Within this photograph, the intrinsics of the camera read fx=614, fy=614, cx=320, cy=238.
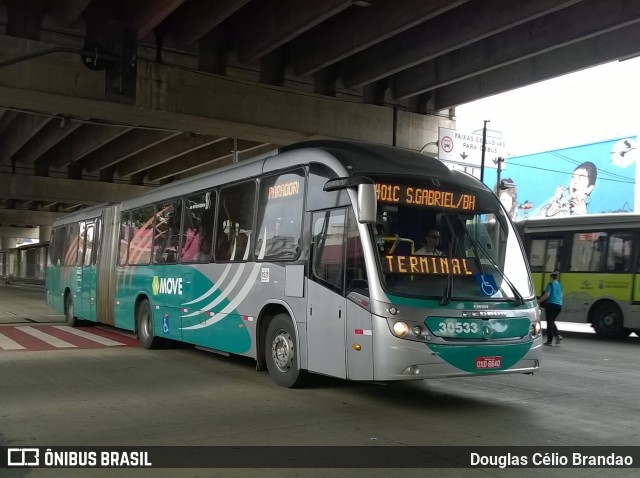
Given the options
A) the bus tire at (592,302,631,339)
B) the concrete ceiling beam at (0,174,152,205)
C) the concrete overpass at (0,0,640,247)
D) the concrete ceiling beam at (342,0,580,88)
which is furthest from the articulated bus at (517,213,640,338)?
the concrete ceiling beam at (0,174,152,205)

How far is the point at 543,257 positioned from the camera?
18.5m

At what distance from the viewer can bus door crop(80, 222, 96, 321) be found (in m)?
16.2

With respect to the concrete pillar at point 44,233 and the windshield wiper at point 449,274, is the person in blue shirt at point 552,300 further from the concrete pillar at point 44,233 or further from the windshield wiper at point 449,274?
the concrete pillar at point 44,233

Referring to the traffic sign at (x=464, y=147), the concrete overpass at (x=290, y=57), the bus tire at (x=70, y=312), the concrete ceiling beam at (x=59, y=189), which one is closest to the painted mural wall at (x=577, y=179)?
the traffic sign at (x=464, y=147)

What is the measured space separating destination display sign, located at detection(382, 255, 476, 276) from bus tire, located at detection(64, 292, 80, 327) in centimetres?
1322

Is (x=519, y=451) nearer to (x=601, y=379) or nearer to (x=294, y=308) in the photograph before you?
(x=294, y=308)

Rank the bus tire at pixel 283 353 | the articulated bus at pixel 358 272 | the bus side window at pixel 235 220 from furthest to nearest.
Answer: the bus side window at pixel 235 220
the bus tire at pixel 283 353
the articulated bus at pixel 358 272

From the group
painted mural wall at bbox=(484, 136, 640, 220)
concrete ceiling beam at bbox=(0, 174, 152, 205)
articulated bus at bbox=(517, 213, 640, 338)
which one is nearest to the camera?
articulated bus at bbox=(517, 213, 640, 338)

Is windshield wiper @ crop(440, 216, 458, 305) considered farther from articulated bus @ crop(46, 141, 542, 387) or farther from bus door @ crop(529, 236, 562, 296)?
bus door @ crop(529, 236, 562, 296)

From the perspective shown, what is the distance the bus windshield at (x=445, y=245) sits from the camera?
727 centimetres

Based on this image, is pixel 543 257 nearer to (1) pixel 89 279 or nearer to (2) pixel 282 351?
(2) pixel 282 351

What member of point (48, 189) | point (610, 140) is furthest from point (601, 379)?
point (610, 140)

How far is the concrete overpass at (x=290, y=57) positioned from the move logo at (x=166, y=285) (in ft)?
11.4

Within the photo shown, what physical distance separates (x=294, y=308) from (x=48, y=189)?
26.4 meters
